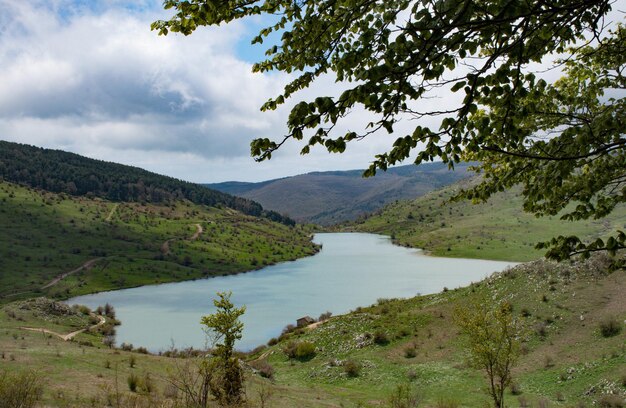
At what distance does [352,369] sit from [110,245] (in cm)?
11571

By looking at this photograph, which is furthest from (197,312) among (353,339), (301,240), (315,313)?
(301,240)

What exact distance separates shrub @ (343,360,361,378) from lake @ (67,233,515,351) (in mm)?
22385

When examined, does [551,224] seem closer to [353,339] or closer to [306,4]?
[353,339]

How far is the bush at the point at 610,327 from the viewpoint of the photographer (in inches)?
1000

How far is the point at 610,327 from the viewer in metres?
25.7

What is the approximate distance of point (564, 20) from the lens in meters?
5.13

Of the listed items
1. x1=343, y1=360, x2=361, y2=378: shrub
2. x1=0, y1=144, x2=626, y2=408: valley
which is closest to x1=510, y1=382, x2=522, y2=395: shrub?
x1=0, y1=144, x2=626, y2=408: valley

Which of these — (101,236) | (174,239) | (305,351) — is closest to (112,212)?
(101,236)


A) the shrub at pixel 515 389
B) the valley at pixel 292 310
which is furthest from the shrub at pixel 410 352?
the shrub at pixel 515 389

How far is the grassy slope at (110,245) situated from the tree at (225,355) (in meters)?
86.8

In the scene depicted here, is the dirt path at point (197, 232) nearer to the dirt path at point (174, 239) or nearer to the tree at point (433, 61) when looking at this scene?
the dirt path at point (174, 239)

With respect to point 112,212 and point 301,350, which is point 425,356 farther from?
point 112,212

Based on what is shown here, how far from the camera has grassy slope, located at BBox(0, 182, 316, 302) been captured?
9894 centimetres

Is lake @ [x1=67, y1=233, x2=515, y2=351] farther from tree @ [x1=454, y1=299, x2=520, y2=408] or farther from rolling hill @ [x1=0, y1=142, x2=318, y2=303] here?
tree @ [x1=454, y1=299, x2=520, y2=408]
